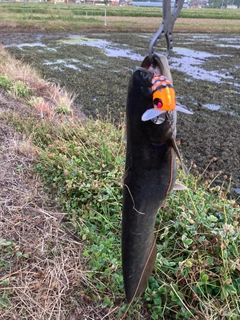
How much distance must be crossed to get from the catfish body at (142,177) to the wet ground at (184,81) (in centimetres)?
124

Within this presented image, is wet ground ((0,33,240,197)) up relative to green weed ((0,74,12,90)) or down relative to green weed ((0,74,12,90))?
down

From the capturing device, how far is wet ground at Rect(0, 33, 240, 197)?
18.7ft

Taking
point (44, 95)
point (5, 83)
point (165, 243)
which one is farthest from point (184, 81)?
point (165, 243)

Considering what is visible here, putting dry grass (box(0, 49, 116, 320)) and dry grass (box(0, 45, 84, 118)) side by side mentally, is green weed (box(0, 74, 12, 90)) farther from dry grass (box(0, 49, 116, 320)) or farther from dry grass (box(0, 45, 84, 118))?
dry grass (box(0, 49, 116, 320))

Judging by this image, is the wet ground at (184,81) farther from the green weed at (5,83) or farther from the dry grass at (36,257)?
the green weed at (5,83)

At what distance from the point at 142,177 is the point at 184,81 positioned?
935 centimetres

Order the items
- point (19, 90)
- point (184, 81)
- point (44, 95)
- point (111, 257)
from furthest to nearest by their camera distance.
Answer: point (184, 81), point (44, 95), point (19, 90), point (111, 257)

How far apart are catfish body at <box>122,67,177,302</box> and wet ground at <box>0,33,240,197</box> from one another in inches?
48.7

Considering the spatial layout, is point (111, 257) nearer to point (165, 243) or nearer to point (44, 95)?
point (165, 243)

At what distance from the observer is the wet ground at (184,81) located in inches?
225

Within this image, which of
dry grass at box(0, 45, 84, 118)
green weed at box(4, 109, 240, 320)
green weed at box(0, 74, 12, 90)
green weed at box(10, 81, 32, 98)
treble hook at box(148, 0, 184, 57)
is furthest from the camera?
green weed at box(0, 74, 12, 90)

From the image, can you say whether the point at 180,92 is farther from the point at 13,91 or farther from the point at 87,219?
the point at 87,219

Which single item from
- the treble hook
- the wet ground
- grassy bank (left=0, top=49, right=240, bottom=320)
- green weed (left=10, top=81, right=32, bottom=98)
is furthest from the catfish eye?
green weed (left=10, top=81, right=32, bottom=98)

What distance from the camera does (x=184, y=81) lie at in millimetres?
10398
